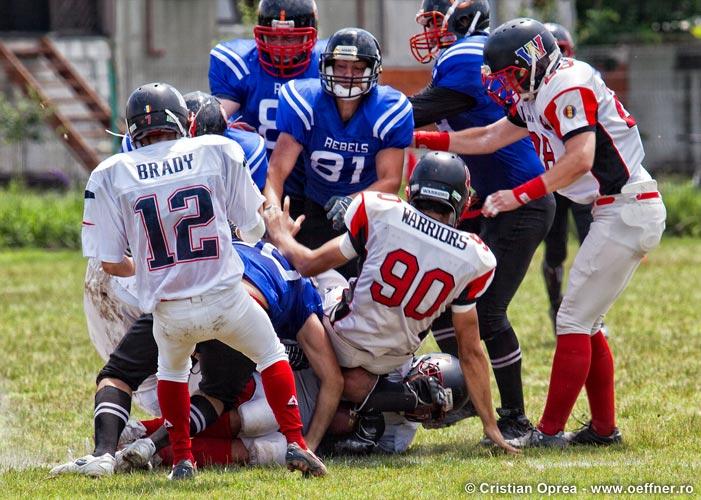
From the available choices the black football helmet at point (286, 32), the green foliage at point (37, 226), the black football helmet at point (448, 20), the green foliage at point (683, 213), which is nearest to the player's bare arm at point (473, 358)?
the black football helmet at point (448, 20)

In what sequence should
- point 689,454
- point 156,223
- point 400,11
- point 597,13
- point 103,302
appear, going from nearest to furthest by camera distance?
point 156,223, point 689,454, point 103,302, point 400,11, point 597,13

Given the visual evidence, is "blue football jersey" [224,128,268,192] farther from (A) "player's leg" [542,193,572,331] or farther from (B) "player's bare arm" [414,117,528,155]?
(A) "player's leg" [542,193,572,331]

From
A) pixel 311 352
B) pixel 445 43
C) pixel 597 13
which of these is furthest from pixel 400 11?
pixel 311 352

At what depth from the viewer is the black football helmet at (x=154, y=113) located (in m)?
5.16

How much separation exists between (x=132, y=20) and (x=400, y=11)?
4.65 m

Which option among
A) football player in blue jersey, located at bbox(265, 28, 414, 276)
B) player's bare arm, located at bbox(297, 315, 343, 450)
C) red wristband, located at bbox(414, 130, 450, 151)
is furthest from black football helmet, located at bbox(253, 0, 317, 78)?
player's bare arm, located at bbox(297, 315, 343, 450)

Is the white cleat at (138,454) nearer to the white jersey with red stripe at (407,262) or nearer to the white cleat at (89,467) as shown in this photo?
the white cleat at (89,467)

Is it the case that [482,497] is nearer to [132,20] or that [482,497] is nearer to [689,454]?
[689,454]

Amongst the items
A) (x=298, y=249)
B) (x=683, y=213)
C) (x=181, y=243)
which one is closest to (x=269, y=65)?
(x=298, y=249)

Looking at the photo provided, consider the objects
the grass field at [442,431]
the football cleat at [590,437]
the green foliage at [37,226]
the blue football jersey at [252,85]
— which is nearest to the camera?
the grass field at [442,431]

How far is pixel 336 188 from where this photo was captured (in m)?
6.64

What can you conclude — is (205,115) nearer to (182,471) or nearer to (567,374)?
(182,471)

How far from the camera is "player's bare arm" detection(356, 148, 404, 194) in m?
6.29

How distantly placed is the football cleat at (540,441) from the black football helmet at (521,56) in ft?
5.25
